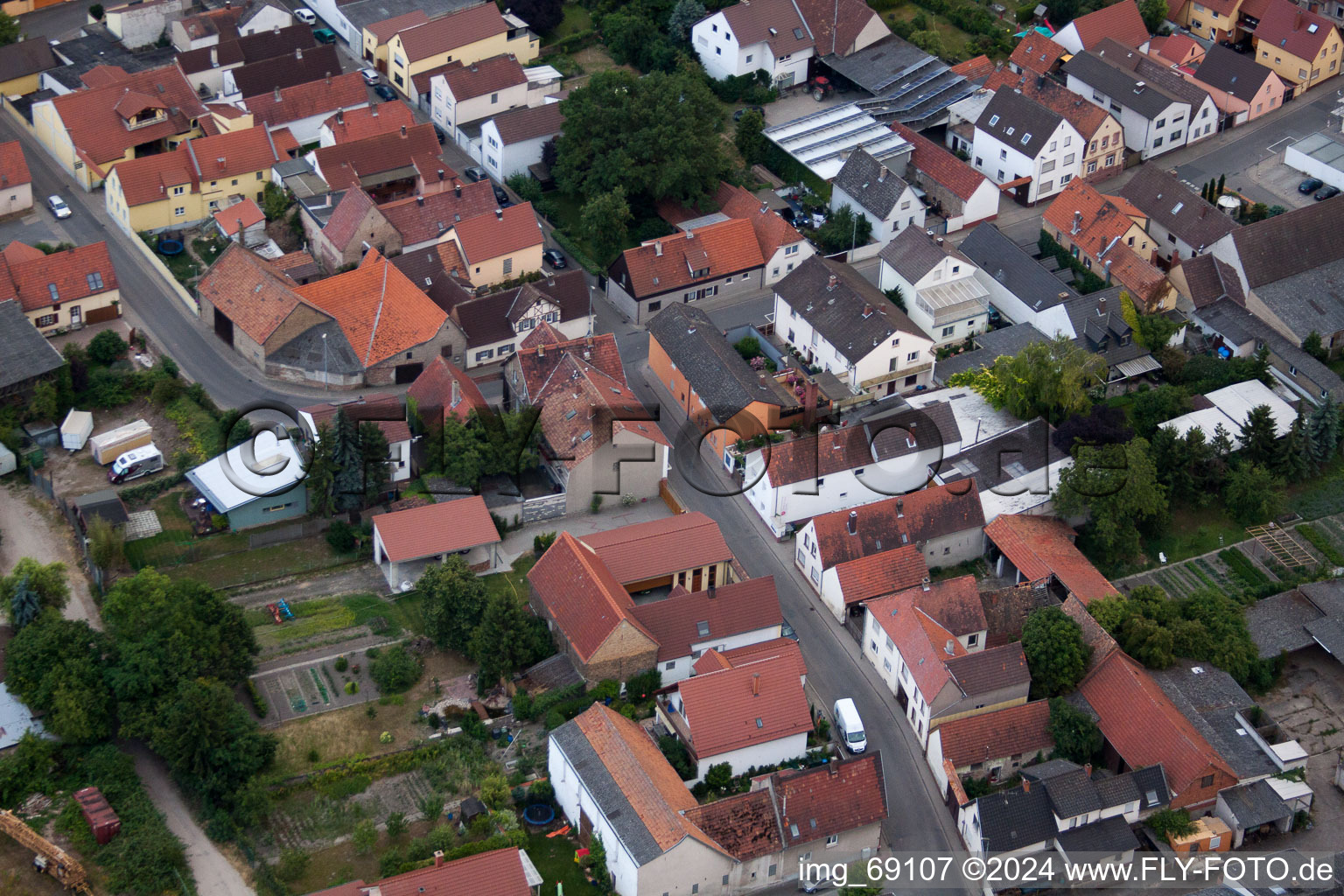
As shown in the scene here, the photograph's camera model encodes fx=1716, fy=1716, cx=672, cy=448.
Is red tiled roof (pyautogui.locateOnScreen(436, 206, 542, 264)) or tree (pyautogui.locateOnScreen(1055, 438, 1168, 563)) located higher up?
red tiled roof (pyautogui.locateOnScreen(436, 206, 542, 264))

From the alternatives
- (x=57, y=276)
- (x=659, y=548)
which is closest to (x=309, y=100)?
(x=57, y=276)

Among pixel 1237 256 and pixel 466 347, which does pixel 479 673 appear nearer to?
pixel 466 347

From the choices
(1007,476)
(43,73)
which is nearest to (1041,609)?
(1007,476)

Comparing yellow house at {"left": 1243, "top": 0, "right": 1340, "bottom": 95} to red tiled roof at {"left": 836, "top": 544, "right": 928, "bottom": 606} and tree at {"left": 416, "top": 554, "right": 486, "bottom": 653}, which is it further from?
tree at {"left": 416, "top": 554, "right": 486, "bottom": 653}

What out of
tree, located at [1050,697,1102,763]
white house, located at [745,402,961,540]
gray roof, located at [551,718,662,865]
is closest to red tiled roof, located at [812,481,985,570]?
white house, located at [745,402,961,540]

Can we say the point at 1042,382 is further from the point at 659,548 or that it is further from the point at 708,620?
the point at 708,620
